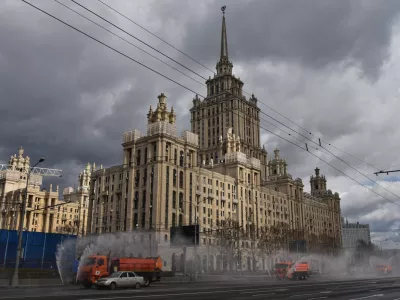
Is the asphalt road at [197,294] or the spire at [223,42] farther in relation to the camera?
the spire at [223,42]

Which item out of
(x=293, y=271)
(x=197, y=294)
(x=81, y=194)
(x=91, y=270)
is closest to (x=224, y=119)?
(x=81, y=194)

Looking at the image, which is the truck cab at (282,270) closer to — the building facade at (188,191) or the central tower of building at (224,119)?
the building facade at (188,191)

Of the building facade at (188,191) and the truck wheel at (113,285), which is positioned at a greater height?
the building facade at (188,191)

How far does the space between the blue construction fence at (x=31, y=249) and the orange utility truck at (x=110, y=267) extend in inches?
366

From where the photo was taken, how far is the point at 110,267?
42.4 metres

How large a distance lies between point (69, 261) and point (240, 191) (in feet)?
230

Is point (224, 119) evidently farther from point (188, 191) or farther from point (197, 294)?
point (197, 294)

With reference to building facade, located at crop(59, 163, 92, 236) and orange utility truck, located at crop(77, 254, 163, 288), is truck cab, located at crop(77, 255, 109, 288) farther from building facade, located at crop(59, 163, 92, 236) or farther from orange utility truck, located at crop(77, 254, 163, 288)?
building facade, located at crop(59, 163, 92, 236)

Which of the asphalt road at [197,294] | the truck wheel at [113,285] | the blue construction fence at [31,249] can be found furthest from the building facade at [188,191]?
the asphalt road at [197,294]

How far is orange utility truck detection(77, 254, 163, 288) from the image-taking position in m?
37.8

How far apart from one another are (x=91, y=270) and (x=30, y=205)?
378 feet

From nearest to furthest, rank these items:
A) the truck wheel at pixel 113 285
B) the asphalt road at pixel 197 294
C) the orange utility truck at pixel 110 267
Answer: the asphalt road at pixel 197 294 → the truck wheel at pixel 113 285 → the orange utility truck at pixel 110 267

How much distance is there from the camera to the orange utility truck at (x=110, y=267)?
37.8 meters

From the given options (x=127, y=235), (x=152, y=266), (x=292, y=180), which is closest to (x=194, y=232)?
(x=152, y=266)
